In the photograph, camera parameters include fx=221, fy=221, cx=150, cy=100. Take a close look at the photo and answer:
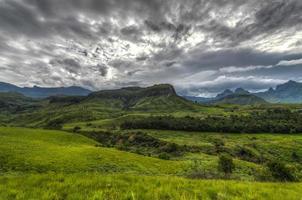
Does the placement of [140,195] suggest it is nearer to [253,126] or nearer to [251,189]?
[251,189]

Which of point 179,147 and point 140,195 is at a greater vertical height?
point 140,195

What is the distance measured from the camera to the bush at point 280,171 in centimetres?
2517

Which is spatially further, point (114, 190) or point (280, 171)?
point (280, 171)

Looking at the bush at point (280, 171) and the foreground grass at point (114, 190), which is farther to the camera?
the bush at point (280, 171)

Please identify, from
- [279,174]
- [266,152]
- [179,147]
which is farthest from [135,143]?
[279,174]

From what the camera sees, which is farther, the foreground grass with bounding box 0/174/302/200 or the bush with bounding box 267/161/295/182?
the bush with bounding box 267/161/295/182

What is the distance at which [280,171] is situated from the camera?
25.9 metres

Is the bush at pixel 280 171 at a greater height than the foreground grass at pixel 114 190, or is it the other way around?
the foreground grass at pixel 114 190

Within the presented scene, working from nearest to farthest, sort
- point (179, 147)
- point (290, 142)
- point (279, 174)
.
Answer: point (279, 174) → point (179, 147) → point (290, 142)

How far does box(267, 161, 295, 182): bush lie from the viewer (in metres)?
25.2

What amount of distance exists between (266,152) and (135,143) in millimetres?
66619

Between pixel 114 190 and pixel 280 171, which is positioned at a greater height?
pixel 114 190

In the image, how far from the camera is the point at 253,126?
179375 mm

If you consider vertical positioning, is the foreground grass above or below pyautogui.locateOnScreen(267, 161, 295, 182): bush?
above
